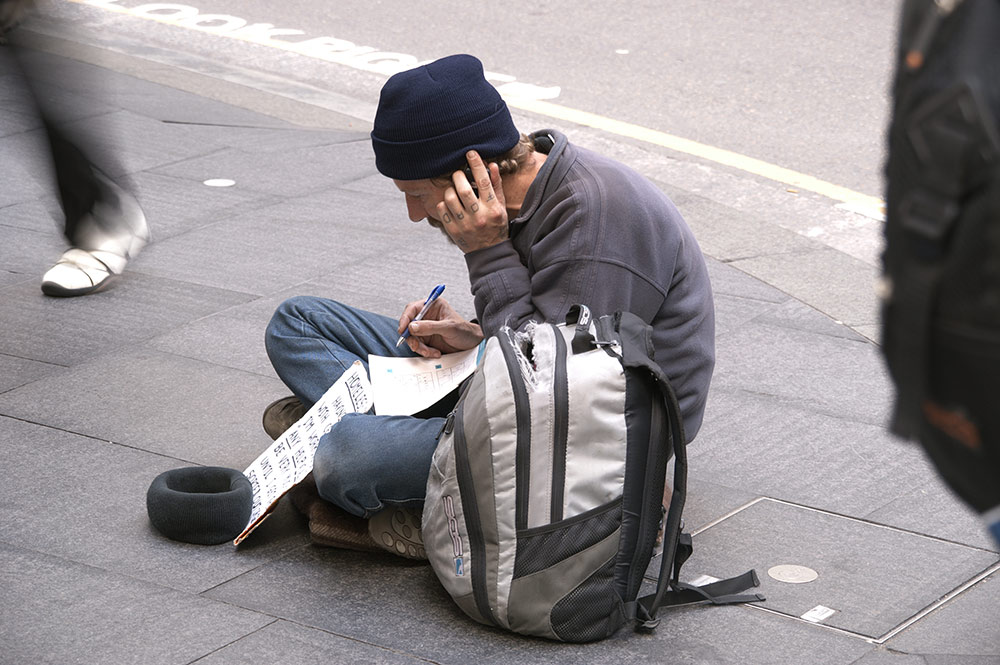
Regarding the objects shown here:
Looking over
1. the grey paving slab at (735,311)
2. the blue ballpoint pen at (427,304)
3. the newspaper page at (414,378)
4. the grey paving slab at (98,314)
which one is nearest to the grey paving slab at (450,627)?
the newspaper page at (414,378)

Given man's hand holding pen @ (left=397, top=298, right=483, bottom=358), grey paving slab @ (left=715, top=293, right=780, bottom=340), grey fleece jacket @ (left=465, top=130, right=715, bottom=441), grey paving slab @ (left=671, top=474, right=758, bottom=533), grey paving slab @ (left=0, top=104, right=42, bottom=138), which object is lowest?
grey paving slab @ (left=0, top=104, right=42, bottom=138)

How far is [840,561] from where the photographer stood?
2977 millimetres

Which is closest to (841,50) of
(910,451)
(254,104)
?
(254,104)

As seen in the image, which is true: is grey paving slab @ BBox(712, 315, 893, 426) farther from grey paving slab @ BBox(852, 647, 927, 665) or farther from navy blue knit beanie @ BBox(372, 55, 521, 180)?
navy blue knit beanie @ BBox(372, 55, 521, 180)

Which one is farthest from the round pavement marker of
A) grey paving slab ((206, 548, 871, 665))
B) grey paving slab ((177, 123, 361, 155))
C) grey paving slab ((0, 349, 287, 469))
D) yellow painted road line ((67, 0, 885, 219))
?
grey paving slab ((177, 123, 361, 155))

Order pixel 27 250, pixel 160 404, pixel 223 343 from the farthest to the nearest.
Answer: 1. pixel 27 250
2. pixel 223 343
3. pixel 160 404

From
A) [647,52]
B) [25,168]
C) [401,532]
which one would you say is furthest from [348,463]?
[647,52]

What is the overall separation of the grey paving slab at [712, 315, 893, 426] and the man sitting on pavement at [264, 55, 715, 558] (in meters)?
0.92

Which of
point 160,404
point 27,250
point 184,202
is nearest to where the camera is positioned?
point 160,404

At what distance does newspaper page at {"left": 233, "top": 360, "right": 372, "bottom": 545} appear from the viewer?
305cm

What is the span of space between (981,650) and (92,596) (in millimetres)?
1821

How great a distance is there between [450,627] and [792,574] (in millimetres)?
781

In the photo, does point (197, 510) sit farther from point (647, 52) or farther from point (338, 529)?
point (647, 52)

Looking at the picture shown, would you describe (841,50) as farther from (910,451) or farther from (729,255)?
Answer: (910,451)
